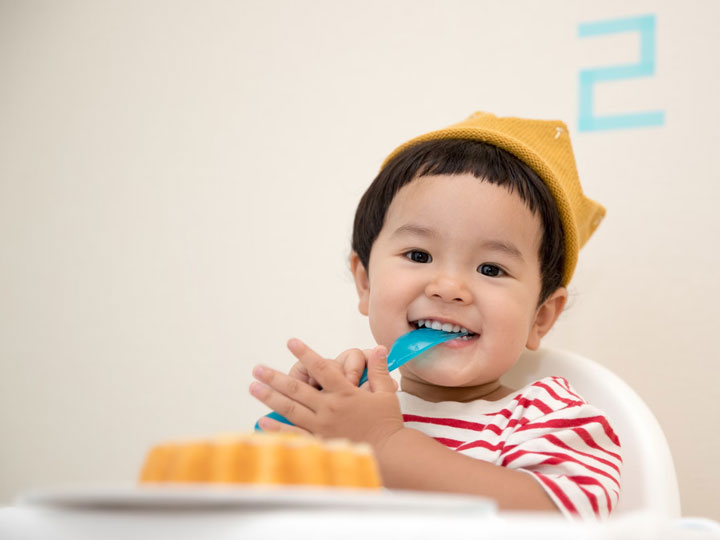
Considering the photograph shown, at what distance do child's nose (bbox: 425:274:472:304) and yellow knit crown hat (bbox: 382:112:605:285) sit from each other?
0.18 m

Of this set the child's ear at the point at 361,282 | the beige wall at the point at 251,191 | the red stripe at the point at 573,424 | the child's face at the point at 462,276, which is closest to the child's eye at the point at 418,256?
the child's face at the point at 462,276

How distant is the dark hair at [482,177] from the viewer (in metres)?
0.86

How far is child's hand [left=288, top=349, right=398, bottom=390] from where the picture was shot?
768mm

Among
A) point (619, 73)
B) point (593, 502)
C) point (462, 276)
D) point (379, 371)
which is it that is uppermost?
point (619, 73)

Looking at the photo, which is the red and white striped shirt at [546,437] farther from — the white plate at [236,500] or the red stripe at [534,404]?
the white plate at [236,500]

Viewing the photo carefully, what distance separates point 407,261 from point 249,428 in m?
0.58

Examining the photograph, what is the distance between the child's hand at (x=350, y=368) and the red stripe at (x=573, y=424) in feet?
0.48

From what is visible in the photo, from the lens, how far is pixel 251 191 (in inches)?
53.2

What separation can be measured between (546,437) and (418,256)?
0.27 metres

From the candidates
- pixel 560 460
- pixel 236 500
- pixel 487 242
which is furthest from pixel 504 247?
pixel 236 500

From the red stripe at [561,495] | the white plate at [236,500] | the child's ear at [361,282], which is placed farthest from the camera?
the child's ear at [361,282]

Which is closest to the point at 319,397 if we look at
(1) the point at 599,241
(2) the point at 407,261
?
(2) the point at 407,261

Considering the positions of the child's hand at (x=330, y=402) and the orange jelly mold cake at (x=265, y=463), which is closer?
the orange jelly mold cake at (x=265, y=463)

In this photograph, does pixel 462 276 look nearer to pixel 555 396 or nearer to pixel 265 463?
pixel 555 396
